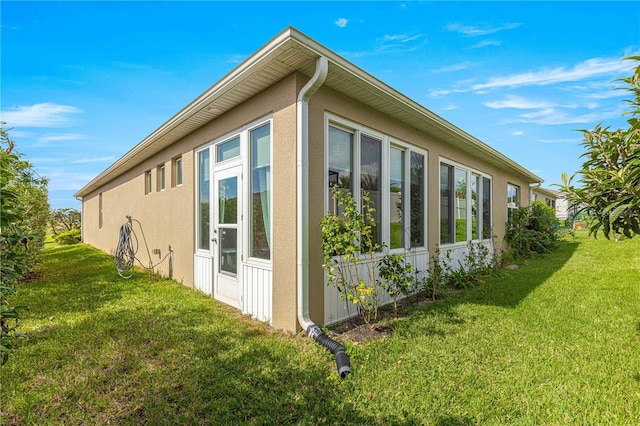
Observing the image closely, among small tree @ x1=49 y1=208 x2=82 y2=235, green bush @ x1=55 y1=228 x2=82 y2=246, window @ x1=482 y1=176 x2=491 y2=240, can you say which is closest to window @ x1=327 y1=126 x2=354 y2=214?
window @ x1=482 y1=176 x2=491 y2=240

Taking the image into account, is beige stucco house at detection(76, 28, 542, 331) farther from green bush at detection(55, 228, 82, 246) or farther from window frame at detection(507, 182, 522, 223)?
green bush at detection(55, 228, 82, 246)

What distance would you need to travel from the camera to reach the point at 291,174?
356cm

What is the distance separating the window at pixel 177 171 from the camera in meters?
6.63

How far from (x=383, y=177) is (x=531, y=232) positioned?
8.73 meters

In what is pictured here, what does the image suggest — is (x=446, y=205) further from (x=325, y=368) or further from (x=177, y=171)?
(x=177, y=171)

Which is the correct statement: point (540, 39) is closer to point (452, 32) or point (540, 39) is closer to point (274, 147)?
point (452, 32)

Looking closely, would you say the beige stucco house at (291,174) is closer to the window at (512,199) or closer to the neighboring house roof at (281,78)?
the neighboring house roof at (281,78)

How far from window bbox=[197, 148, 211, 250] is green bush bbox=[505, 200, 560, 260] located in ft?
29.5

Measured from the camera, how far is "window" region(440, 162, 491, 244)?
254 inches

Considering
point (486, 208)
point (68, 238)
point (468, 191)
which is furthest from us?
point (68, 238)

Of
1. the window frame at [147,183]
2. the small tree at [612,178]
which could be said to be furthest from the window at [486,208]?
the window frame at [147,183]

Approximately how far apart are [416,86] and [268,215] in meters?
4.31

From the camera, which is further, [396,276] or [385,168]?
[385,168]

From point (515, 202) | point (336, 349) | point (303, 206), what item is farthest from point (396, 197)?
point (515, 202)
